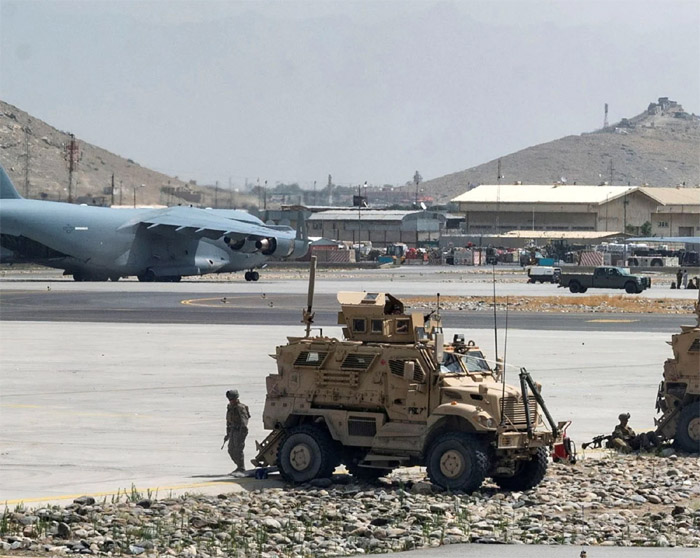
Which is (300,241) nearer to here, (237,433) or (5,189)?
(5,189)

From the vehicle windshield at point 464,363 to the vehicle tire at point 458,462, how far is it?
1179mm

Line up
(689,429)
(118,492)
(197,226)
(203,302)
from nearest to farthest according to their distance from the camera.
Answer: (118,492) → (689,429) → (203,302) → (197,226)

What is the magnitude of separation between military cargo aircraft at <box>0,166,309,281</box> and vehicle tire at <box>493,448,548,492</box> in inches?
2764

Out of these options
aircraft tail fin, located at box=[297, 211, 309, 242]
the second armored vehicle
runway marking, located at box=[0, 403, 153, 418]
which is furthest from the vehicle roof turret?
aircraft tail fin, located at box=[297, 211, 309, 242]

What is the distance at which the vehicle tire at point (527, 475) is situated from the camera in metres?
19.5

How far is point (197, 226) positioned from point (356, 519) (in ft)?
244

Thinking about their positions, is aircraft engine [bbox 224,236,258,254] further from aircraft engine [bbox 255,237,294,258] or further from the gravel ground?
the gravel ground

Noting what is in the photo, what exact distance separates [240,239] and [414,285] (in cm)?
1288

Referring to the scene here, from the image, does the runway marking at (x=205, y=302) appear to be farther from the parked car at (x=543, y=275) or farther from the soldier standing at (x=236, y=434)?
the soldier standing at (x=236, y=434)

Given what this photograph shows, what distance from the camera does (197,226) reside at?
90.8m

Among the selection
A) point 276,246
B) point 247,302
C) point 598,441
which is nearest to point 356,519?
point 598,441

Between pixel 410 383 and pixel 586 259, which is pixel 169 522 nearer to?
pixel 410 383

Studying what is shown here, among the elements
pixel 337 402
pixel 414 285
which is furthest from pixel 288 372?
pixel 414 285

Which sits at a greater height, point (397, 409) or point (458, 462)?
point (397, 409)
